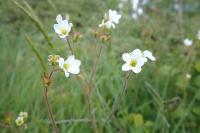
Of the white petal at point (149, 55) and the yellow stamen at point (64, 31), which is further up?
the yellow stamen at point (64, 31)

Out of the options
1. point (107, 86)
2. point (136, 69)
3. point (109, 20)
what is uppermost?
point (109, 20)

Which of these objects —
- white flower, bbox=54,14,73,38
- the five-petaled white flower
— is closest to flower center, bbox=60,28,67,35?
white flower, bbox=54,14,73,38

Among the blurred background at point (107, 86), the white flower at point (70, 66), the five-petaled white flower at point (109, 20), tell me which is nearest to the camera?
the white flower at point (70, 66)

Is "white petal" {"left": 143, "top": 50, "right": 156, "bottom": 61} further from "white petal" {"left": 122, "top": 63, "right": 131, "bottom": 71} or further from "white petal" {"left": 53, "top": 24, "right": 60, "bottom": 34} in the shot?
"white petal" {"left": 53, "top": 24, "right": 60, "bottom": 34}

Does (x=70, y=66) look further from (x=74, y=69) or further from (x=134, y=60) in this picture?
(x=134, y=60)

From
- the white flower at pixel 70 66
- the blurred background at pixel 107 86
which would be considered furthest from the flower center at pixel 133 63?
the blurred background at pixel 107 86

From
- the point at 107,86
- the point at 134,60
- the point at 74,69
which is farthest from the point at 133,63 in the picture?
the point at 107,86

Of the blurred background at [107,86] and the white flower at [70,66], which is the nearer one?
the white flower at [70,66]

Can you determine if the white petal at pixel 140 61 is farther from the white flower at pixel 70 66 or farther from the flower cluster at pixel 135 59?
the white flower at pixel 70 66

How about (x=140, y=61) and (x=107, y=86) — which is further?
(x=107, y=86)

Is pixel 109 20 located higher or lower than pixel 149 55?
higher

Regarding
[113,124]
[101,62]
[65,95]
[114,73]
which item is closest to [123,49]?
[101,62]
